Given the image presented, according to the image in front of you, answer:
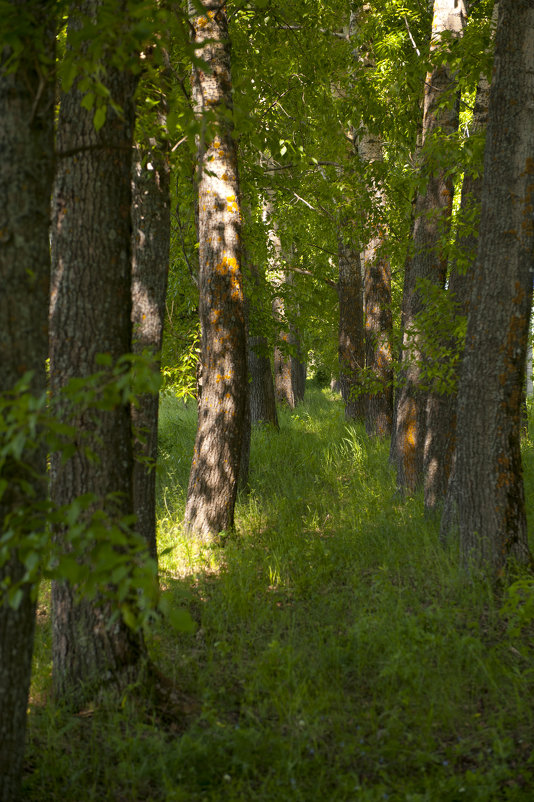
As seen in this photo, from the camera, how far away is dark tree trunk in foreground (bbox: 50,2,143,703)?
3537 millimetres

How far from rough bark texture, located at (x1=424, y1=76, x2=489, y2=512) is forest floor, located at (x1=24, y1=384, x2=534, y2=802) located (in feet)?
1.95

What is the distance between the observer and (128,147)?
3596mm

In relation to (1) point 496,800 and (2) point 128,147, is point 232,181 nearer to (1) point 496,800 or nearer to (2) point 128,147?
(2) point 128,147

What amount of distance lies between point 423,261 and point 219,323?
3.17 meters

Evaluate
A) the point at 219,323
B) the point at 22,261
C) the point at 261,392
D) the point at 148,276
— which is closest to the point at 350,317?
the point at 261,392

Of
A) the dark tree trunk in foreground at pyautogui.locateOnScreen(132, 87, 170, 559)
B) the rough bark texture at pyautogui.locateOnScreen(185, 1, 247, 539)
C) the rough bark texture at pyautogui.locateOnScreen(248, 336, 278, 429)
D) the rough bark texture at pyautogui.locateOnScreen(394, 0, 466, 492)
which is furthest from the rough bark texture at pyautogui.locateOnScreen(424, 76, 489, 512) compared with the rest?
the rough bark texture at pyautogui.locateOnScreen(248, 336, 278, 429)

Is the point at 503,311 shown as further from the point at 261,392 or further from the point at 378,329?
the point at 261,392

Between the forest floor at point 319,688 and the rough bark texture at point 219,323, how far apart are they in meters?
0.60

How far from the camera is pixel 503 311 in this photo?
5488mm

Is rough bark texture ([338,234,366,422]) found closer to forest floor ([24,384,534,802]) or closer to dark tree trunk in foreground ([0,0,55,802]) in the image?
forest floor ([24,384,534,802])

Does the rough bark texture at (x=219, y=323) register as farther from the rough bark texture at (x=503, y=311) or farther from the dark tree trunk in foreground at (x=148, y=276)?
the rough bark texture at (x=503, y=311)

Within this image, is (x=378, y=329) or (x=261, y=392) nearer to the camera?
(x=378, y=329)

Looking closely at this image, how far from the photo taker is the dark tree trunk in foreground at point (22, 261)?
2701 millimetres


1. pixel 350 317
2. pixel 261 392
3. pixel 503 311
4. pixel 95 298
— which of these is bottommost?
pixel 261 392
